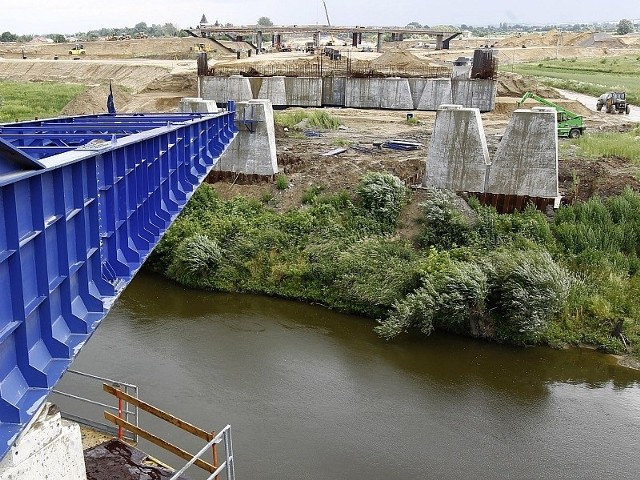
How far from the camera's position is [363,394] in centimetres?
1634

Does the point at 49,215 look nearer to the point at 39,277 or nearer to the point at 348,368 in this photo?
the point at 39,277

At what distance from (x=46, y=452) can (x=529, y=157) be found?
20.4 meters

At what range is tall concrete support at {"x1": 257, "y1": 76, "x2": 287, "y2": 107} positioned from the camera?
37500 mm

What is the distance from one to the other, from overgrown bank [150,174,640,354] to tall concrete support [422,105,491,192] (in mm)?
1160

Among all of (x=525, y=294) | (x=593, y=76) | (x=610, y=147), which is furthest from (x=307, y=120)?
(x=593, y=76)

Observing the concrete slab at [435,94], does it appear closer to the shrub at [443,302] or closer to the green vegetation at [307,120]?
the green vegetation at [307,120]

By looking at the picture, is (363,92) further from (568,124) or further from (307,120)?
(568,124)

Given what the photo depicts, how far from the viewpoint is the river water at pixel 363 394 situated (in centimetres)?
1374

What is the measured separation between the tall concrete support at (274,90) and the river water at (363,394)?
19.3 m

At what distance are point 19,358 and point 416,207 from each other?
747 inches

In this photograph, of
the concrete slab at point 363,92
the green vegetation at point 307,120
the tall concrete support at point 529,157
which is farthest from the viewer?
the concrete slab at point 363,92

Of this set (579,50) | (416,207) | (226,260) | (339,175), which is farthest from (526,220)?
(579,50)

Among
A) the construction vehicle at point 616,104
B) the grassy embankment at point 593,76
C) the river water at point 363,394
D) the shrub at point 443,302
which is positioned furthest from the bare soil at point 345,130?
the grassy embankment at point 593,76

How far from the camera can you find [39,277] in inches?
273
